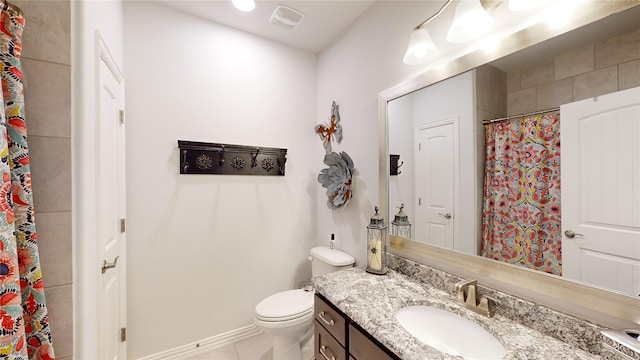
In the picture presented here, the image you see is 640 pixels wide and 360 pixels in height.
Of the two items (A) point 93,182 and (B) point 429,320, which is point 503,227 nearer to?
(B) point 429,320

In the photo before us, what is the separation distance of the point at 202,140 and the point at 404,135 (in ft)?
5.02

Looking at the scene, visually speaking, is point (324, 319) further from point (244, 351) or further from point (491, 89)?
point (491, 89)

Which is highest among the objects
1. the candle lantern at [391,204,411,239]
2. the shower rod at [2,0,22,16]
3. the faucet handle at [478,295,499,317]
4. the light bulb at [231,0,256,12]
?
the light bulb at [231,0,256,12]

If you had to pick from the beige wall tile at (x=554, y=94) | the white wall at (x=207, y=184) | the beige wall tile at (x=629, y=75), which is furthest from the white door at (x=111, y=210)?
the beige wall tile at (x=629, y=75)

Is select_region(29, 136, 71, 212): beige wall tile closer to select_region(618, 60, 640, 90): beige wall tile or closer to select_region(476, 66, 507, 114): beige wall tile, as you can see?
select_region(476, 66, 507, 114): beige wall tile

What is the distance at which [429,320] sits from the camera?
3.64 ft

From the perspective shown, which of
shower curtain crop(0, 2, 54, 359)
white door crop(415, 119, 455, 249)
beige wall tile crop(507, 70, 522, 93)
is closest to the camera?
shower curtain crop(0, 2, 54, 359)

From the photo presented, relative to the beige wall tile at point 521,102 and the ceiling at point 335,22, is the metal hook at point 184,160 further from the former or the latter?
the beige wall tile at point 521,102

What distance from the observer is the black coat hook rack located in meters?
1.90

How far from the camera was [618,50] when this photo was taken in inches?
30.0

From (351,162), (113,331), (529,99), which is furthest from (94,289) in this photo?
(529,99)

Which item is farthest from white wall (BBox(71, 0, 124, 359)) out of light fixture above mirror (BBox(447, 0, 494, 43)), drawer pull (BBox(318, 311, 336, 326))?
light fixture above mirror (BBox(447, 0, 494, 43))

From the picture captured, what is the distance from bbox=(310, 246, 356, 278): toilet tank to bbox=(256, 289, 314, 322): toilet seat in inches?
8.7

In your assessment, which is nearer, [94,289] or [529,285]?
[529,285]
